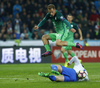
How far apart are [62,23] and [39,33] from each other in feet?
32.8

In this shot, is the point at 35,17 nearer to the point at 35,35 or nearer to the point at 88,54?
the point at 35,35

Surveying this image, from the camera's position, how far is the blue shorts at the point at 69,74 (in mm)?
7484

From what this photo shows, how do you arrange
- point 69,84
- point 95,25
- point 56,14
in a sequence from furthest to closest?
point 95,25, point 56,14, point 69,84

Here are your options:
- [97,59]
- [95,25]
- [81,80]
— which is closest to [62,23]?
[81,80]

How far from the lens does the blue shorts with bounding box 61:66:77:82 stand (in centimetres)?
748

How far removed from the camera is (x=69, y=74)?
754 centimetres

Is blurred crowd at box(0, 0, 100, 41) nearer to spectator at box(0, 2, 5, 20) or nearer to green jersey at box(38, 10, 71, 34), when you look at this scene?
spectator at box(0, 2, 5, 20)

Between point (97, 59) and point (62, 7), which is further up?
point (62, 7)

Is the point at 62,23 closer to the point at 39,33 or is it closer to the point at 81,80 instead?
the point at 81,80

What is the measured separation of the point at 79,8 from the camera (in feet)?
83.1

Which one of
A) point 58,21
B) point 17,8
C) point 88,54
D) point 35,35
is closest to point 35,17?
point 17,8

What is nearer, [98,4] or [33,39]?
[33,39]

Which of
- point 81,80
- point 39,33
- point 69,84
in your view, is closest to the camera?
point 69,84

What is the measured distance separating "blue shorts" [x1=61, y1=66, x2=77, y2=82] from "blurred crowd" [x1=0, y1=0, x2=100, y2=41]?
12.6m
